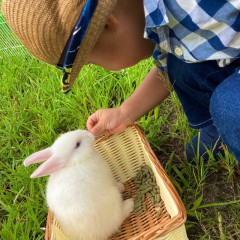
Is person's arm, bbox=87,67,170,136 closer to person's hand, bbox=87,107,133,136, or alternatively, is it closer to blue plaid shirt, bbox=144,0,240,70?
person's hand, bbox=87,107,133,136

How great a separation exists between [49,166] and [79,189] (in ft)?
0.42

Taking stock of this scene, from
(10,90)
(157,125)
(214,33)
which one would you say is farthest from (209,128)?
(10,90)

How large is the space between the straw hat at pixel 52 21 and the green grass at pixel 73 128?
2.14 ft

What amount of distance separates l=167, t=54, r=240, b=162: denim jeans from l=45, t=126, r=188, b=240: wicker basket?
234mm

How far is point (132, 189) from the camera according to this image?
5.71ft

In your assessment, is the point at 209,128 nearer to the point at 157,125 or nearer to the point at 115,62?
the point at 157,125

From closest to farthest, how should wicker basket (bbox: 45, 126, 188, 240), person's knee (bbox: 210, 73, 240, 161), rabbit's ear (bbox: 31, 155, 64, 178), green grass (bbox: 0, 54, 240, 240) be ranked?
person's knee (bbox: 210, 73, 240, 161)
wicker basket (bbox: 45, 126, 188, 240)
rabbit's ear (bbox: 31, 155, 64, 178)
green grass (bbox: 0, 54, 240, 240)

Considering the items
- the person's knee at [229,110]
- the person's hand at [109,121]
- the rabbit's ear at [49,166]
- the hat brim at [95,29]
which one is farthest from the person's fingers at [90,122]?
the person's knee at [229,110]

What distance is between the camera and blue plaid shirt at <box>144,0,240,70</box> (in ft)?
3.78

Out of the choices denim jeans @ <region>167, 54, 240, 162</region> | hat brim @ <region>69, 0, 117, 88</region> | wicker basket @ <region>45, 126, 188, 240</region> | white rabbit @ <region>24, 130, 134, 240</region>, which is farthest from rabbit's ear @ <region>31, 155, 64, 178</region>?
denim jeans @ <region>167, 54, 240, 162</region>

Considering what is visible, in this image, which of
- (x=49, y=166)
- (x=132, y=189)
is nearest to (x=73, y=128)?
(x=132, y=189)

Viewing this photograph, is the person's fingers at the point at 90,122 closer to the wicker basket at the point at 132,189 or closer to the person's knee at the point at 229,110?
the wicker basket at the point at 132,189

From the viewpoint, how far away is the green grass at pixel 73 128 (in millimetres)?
1494

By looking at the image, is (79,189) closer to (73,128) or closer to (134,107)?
(134,107)
